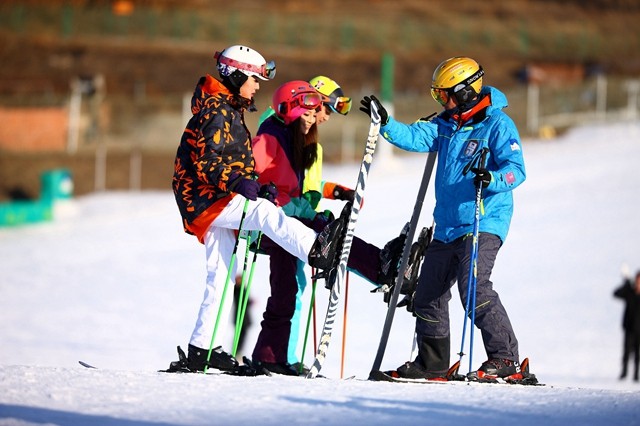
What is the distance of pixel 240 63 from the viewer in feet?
21.8

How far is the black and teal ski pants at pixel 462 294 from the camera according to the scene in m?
6.51

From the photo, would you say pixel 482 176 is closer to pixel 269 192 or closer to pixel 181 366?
pixel 269 192

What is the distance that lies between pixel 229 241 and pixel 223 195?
30 cm

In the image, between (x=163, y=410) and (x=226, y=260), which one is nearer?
(x=163, y=410)

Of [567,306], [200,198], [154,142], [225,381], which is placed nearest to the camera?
[225,381]

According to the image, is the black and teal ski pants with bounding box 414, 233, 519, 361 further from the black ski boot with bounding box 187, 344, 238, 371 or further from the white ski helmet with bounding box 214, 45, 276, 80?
the white ski helmet with bounding box 214, 45, 276, 80

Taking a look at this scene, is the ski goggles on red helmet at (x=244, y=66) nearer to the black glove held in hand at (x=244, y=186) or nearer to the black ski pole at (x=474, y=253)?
the black glove held in hand at (x=244, y=186)

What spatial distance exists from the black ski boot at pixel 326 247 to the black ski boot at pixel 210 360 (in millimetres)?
720

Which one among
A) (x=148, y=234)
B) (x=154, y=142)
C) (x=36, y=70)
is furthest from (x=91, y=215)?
(x=36, y=70)

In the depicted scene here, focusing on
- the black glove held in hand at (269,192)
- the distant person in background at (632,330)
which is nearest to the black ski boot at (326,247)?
the black glove held in hand at (269,192)

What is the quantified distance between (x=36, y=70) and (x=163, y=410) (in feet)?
111

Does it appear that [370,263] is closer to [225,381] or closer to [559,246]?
[225,381]

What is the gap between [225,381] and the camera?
592 cm

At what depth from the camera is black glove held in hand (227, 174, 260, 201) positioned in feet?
20.9
